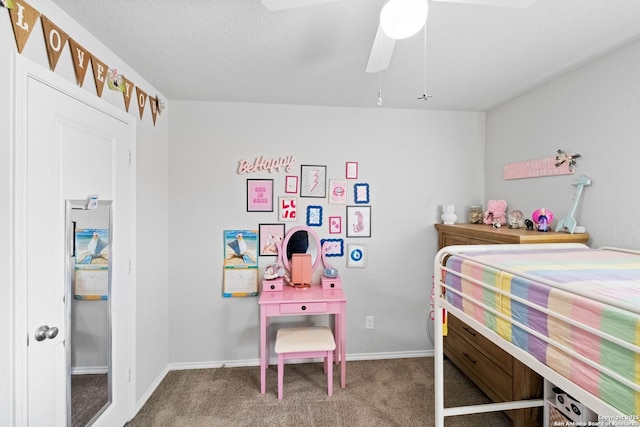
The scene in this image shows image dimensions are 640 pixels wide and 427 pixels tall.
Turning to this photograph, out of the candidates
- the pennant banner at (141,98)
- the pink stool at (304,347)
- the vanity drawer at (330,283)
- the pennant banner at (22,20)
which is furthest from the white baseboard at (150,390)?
the pennant banner at (22,20)

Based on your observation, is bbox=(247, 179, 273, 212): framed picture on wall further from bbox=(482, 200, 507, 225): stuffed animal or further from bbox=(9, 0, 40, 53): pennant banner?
bbox=(482, 200, 507, 225): stuffed animal

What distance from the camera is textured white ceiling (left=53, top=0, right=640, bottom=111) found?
1.37m

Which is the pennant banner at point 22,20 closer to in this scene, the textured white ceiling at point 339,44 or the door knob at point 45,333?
the textured white ceiling at point 339,44

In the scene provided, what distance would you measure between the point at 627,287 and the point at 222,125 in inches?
106

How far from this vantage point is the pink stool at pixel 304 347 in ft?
6.87

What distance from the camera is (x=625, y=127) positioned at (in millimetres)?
1643

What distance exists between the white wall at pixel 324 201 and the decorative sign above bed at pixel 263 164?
56 mm

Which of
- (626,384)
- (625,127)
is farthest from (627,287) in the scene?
(625,127)

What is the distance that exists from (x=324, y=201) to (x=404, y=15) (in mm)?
1824

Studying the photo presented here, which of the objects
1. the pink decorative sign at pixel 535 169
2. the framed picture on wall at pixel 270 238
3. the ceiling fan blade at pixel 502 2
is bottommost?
the framed picture on wall at pixel 270 238

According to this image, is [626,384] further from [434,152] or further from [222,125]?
[222,125]

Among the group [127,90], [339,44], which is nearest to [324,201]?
[339,44]

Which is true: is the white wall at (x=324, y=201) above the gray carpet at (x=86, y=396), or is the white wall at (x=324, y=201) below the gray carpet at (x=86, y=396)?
above

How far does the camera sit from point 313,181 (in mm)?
2621
